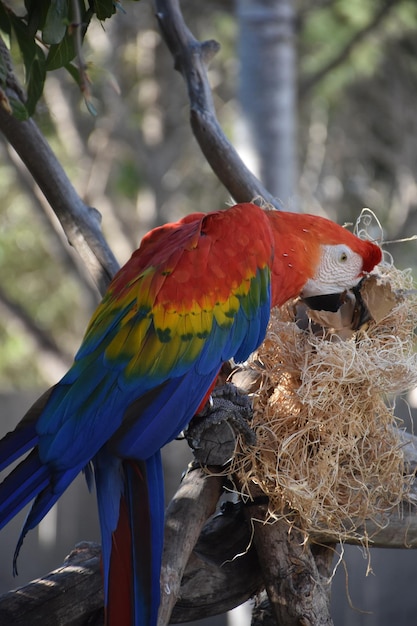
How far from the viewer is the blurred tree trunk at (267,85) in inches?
103

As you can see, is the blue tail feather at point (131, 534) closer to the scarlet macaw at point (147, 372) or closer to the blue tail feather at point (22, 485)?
the scarlet macaw at point (147, 372)

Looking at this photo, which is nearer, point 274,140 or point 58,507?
point 274,140

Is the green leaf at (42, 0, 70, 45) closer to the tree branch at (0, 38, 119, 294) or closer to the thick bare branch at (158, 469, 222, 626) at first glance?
the tree branch at (0, 38, 119, 294)

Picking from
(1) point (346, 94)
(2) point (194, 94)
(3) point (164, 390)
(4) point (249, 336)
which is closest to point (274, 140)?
(2) point (194, 94)

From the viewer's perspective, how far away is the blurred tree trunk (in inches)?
103

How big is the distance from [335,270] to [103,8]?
0.72m

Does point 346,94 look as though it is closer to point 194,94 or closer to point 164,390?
point 194,94

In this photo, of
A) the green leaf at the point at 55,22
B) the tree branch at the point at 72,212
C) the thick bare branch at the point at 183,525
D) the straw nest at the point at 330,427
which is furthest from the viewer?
the tree branch at the point at 72,212

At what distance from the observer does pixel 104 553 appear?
3.86 feet

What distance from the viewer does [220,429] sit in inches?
53.9

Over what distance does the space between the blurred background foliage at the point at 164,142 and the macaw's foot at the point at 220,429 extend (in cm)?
84

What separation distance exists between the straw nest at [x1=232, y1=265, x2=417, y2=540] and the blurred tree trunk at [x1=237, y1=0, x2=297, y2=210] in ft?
4.00

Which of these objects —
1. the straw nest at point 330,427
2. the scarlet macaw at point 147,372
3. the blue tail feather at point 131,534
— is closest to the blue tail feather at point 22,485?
the scarlet macaw at point 147,372

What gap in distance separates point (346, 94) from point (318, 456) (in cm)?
561
